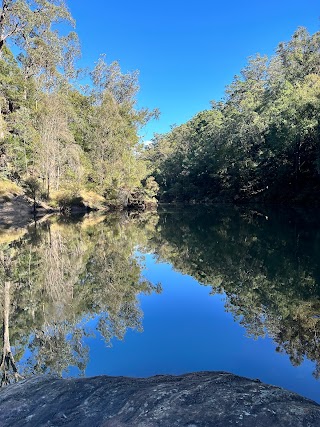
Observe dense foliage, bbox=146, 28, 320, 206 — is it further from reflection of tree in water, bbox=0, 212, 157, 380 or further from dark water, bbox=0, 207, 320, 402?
reflection of tree in water, bbox=0, 212, 157, 380

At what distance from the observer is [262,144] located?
43219mm

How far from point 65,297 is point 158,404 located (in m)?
5.38

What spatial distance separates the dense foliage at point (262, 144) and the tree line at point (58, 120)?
12.1m

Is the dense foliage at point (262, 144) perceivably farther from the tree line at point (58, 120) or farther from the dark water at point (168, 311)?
the dark water at point (168, 311)

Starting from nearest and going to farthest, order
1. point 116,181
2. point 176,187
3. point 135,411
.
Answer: point 135,411
point 116,181
point 176,187

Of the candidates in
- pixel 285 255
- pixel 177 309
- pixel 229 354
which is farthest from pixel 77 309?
pixel 285 255

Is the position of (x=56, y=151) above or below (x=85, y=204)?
above

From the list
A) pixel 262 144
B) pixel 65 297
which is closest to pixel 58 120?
pixel 262 144

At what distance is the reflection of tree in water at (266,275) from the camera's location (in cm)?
507

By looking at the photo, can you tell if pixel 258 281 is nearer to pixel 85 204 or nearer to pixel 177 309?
pixel 177 309

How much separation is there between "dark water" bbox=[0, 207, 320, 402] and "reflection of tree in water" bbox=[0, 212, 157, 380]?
0.03 metres

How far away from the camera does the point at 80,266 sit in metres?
9.69

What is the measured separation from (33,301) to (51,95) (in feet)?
110

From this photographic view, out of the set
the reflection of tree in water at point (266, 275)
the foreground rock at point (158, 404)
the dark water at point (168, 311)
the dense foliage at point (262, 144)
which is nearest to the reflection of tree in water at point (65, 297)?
the dark water at point (168, 311)
